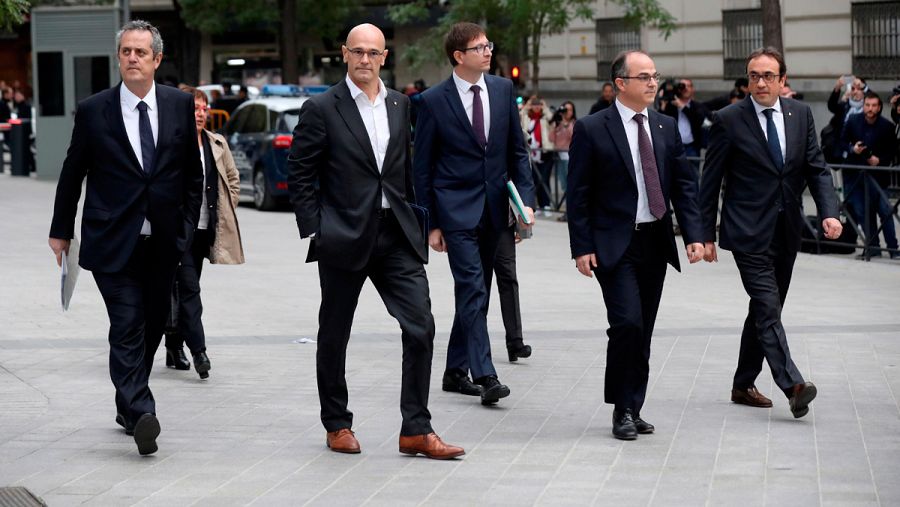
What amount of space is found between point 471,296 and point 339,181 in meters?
1.61

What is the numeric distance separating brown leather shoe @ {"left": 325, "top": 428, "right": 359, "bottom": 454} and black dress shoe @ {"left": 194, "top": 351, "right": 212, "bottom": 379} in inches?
84.6

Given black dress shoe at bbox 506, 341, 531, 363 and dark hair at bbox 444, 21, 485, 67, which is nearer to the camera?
dark hair at bbox 444, 21, 485, 67

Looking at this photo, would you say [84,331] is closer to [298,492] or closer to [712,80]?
[298,492]

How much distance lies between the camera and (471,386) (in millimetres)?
8492

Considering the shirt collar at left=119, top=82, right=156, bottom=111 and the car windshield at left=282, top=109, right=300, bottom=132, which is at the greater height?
the car windshield at left=282, top=109, right=300, bottom=132

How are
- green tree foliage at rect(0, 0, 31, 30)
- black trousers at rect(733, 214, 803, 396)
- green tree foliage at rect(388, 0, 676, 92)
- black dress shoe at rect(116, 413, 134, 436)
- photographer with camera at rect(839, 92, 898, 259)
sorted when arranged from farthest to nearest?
green tree foliage at rect(388, 0, 676, 92)
photographer with camera at rect(839, 92, 898, 259)
green tree foliage at rect(0, 0, 31, 30)
black trousers at rect(733, 214, 803, 396)
black dress shoe at rect(116, 413, 134, 436)

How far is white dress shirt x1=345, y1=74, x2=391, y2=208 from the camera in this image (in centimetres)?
693

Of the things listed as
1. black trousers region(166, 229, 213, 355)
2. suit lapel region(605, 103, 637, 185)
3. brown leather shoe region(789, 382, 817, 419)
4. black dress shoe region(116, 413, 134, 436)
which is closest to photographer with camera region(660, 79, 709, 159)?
black trousers region(166, 229, 213, 355)

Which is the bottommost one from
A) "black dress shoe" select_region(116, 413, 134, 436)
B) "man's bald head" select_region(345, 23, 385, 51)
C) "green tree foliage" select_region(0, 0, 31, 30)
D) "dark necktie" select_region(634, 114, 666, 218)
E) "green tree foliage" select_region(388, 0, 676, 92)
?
"black dress shoe" select_region(116, 413, 134, 436)

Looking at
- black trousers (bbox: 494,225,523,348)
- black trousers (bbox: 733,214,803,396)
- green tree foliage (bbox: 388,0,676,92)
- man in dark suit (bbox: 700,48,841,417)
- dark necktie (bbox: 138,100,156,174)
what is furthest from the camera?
green tree foliage (bbox: 388,0,676,92)

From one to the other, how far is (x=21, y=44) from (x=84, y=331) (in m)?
49.6

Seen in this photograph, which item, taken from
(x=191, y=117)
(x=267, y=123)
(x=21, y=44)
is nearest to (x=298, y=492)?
(x=191, y=117)

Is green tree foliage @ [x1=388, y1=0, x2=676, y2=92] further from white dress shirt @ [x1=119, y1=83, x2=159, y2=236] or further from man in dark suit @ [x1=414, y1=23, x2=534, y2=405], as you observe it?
white dress shirt @ [x1=119, y1=83, x2=159, y2=236]

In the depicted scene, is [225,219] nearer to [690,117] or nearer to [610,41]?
[690,117]
